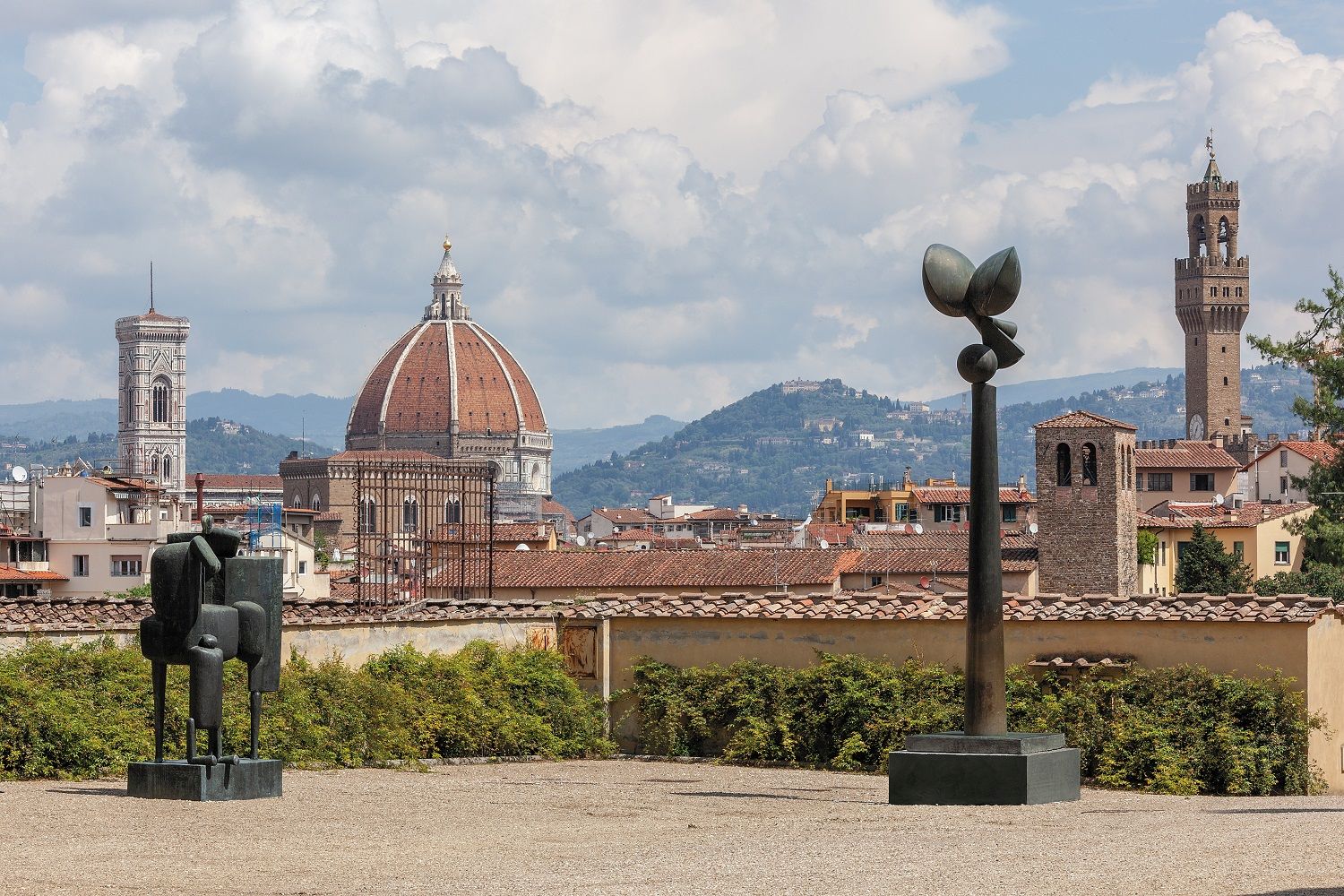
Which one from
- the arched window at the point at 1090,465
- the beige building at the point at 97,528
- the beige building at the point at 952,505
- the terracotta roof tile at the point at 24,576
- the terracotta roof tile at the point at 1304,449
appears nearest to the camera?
the arched window at the point at 1090,465

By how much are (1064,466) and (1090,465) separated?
651 mm

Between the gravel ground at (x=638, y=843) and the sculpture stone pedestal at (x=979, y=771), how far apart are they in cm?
25

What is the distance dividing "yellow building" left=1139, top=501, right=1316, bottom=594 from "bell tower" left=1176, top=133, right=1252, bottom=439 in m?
65.2

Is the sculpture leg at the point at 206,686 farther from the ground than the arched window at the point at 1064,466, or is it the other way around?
the arched window at the point at 1064,466

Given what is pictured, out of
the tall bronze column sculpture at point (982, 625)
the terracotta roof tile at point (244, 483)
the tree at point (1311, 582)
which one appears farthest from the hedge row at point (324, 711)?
the terracotta roof tile at point (244, 483)

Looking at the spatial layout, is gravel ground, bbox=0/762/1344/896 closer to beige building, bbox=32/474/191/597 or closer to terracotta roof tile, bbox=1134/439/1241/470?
beige building, bbox=32/474/191/597

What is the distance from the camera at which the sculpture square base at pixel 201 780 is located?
1247 centimetres

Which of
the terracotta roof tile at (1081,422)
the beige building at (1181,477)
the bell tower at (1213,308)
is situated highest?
the bell tower at (1213,308)

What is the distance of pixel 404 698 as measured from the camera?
56.4 ft

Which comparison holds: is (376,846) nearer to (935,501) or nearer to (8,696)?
(8,696)

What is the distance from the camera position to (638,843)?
1083 centimetres

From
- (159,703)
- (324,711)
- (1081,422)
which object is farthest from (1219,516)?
(159,703)

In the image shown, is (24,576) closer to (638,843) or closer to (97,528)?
(97,528)

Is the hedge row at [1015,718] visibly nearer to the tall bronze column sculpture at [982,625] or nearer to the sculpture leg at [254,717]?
the tall bronze column sculpture at [982,625]
